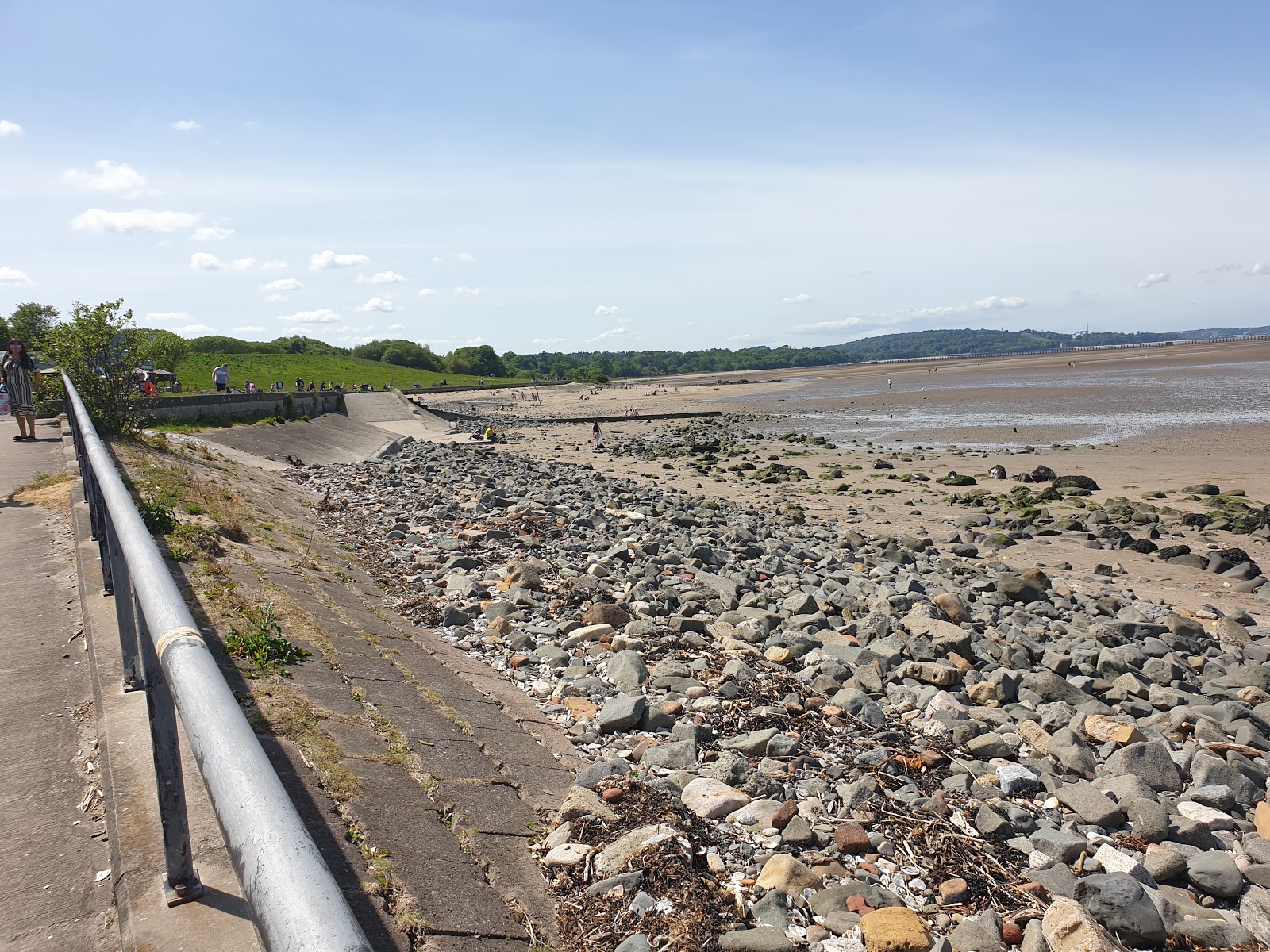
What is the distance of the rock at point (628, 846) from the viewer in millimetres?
4680

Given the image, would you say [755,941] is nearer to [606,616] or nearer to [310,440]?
[606,616]

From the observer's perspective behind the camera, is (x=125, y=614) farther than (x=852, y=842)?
No

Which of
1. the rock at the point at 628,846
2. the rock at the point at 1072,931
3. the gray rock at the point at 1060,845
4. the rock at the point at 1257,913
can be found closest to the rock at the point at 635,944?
the rock at the point at 628,846

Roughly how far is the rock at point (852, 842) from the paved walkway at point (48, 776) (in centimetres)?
412

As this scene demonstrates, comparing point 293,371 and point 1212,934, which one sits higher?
point 293,371

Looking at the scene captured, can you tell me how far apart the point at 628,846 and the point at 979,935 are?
77.3 inches

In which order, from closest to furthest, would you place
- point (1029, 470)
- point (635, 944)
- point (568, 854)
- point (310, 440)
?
point (635, 944) < point (568, 854) < point (1029, 470) < point (310, 440)

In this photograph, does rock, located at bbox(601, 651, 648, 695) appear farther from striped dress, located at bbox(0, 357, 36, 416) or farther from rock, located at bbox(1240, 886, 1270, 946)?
striped dress, located at bbox(0, 357, 36, 416)

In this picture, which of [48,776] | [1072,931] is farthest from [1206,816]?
[48,776]

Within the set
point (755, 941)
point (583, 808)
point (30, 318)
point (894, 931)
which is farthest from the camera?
point (30, 318)

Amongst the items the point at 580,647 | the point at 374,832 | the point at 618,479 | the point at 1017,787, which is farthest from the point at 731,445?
the point at 374,832

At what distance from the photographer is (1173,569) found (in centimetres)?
1480

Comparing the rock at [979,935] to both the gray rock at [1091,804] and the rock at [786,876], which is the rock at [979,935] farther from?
the gray rock at [1091,804]

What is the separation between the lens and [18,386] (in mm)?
15961
